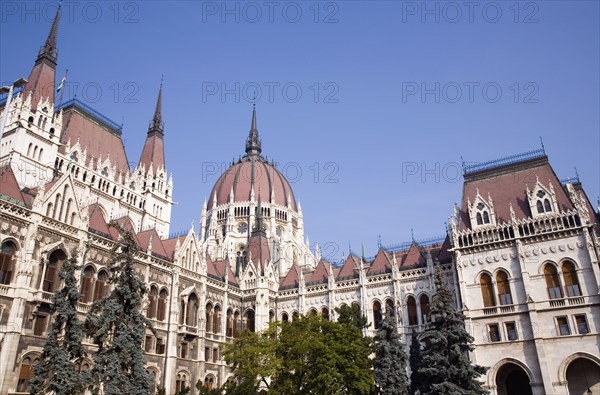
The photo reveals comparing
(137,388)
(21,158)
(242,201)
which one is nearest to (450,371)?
(137,388)

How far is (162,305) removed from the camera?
39.6 m

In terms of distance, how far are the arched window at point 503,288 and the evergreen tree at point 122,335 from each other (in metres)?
27.6

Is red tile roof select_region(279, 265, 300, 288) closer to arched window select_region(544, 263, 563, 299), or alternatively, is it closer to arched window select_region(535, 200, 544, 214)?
arched window select_region(544, 263, 563, 299)

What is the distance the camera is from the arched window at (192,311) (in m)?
42.0

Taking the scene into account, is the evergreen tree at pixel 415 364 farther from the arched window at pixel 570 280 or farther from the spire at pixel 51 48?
the spire at pixel 51 48

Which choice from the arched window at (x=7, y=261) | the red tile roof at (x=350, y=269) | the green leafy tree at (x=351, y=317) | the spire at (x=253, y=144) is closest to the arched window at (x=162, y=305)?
the arched window at (x=7, y=261)

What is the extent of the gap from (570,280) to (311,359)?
803 inches

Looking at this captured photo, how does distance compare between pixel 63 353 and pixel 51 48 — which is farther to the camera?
pixel 51 48

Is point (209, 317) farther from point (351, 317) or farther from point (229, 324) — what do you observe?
point (351, 317)

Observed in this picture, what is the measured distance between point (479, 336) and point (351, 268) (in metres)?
14.7

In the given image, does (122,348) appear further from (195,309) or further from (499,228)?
(499,228)

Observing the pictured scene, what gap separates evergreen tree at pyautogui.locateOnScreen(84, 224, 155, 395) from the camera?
20422 mm

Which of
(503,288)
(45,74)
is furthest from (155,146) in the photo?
(503,288)

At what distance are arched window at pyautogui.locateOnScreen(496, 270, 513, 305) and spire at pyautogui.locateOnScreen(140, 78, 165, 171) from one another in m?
38.4
